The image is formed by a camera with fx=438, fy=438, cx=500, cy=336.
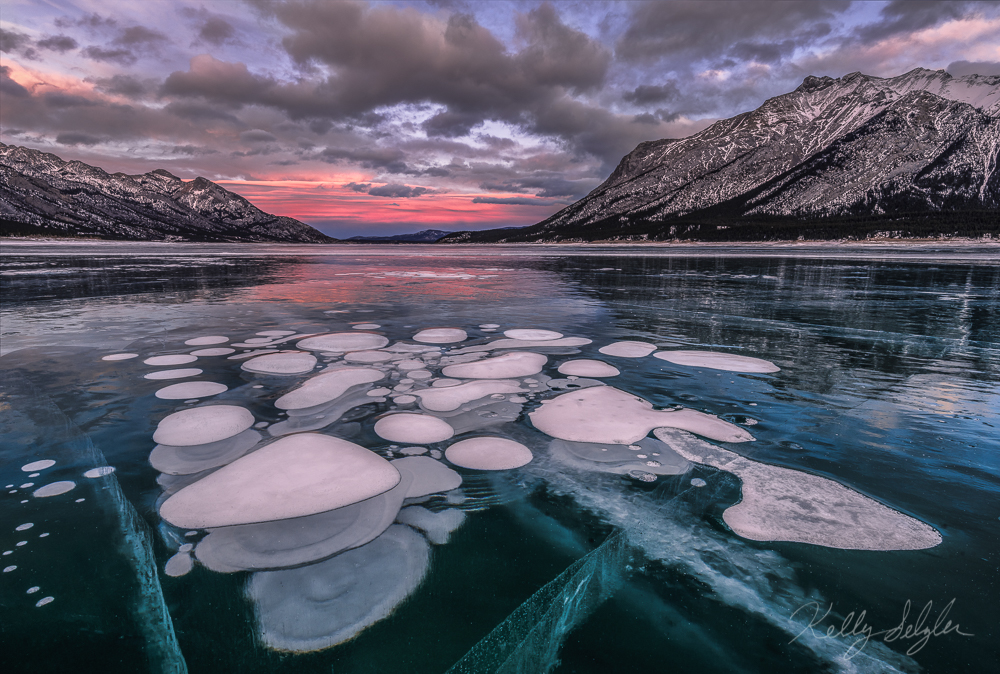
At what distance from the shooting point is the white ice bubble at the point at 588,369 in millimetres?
7355

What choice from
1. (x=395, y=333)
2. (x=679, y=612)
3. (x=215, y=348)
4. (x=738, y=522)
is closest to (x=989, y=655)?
(x=738, y=522)

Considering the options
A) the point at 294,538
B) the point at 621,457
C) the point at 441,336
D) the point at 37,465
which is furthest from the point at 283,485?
the point at 441,336

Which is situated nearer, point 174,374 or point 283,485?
point 283,485

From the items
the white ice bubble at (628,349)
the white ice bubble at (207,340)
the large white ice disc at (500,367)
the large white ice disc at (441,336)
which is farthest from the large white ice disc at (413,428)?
the white ice bubble at (207,340)

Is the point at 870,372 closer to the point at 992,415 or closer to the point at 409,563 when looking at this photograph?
the point at 992,415

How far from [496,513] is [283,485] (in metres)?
1.86

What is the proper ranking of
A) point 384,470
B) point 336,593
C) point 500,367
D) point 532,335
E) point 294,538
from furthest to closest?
1. point 532,335
2. point 500,367
3. point 384,470
4. point 294,538
5. point 336,593

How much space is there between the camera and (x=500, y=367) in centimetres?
755

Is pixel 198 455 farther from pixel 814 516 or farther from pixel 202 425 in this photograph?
pixel 814 516

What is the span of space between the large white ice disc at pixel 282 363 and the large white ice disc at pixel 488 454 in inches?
153

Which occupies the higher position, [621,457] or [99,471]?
[99,471]

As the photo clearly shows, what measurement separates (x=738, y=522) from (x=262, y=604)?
3399mm

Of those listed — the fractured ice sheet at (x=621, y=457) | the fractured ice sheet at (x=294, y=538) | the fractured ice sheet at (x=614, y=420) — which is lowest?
the fractured ice sheet at (x=621, y=457)

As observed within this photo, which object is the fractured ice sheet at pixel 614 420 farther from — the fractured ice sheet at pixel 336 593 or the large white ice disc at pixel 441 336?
the large white ice disc at pixel 441 336
